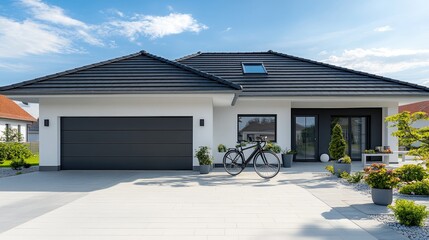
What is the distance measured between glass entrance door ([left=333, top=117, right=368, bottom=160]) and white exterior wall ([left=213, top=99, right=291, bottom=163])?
3.14 meters

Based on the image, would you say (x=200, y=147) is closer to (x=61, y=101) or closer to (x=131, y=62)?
(x=131, y=62)

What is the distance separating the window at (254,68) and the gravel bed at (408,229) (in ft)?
29.6

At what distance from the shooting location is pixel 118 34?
12234 mm

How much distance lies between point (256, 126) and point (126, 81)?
550 cm

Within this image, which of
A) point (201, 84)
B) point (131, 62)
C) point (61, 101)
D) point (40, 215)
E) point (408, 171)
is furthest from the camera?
point (131, 62)

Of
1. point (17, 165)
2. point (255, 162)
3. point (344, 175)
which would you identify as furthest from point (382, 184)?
point (17, 165)

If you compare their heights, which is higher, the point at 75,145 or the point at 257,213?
the point at 75,145

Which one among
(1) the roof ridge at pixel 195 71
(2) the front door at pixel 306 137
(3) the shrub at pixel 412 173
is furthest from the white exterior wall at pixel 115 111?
(3) the shrub at pixel 412 173

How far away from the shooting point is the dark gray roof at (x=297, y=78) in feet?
36.3

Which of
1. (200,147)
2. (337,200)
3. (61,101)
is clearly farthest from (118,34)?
(337,200)

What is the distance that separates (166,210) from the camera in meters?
5.02

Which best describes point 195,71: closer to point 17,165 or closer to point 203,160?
point 203,160

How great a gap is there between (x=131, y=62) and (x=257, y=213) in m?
8.19

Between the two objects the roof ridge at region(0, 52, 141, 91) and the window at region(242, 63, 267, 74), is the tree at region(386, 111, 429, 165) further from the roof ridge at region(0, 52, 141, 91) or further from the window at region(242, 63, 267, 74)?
the roof ridge at region(0, 52, 141, 91)
